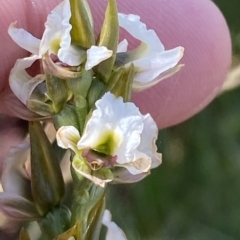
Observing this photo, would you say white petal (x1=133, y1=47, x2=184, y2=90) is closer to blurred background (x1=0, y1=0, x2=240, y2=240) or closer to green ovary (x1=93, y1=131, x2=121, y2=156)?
green ovary (x1=93, y1=131, x2=121, y2=156)

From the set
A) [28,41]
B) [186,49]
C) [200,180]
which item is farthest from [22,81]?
[200,180]

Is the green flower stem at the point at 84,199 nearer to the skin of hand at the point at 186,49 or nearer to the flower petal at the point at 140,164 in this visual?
the flower petal at the point at 140,164

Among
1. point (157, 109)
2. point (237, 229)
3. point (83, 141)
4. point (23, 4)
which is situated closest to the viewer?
point (83, 141)

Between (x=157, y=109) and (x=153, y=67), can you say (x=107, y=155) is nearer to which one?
(x=153, y=67)

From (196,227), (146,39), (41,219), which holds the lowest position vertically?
(196,227)

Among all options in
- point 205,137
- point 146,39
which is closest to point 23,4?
point 146,39

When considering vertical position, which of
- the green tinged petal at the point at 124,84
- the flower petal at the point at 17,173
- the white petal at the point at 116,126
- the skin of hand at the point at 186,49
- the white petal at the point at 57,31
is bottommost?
the skin of hand at the point at 186,49

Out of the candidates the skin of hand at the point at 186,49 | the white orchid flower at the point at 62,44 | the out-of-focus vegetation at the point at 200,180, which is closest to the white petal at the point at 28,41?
the white orchid flower at the point at 62,44
